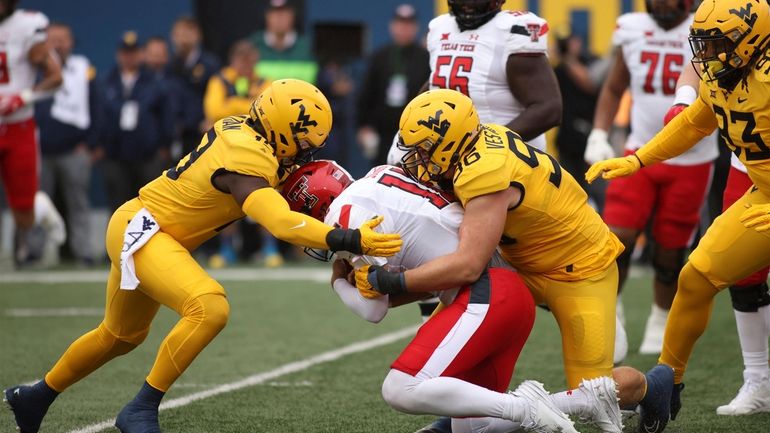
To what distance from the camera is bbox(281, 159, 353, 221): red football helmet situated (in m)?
4.75

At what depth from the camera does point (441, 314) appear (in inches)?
174

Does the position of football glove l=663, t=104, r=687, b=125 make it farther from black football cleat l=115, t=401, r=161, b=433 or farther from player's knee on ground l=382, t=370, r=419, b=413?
black football cleat l=115, t=401, r=161, b=433

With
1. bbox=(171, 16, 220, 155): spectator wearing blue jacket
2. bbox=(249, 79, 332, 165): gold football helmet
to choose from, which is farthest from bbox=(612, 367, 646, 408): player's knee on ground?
bbox=(171, 16, 220, 155): spectator wearing blue jacket

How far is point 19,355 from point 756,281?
13.4ft

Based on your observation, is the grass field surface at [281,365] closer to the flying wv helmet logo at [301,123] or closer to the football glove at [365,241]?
the football glove at [365,241]

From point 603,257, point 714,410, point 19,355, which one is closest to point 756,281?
point 714,410

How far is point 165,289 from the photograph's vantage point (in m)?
4.68

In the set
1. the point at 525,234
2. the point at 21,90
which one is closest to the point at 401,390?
the point at 525,234

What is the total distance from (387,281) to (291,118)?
804 mm

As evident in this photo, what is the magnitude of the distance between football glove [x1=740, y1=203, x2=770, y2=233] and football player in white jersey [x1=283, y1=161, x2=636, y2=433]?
2.65ft

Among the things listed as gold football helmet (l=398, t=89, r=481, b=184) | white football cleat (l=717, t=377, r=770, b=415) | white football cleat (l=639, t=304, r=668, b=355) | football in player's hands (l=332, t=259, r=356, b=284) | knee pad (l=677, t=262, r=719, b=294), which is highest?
gold football helmet (l=398, t=89, r=481, b=184)

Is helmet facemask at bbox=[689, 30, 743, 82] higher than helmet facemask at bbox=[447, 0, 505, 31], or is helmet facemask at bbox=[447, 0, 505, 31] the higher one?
helmet facemask at bbox=[689, 30, 743, 82]

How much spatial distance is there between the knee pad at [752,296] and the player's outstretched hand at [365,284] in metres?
1.84

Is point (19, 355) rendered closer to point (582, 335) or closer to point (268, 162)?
point (268, 162)
